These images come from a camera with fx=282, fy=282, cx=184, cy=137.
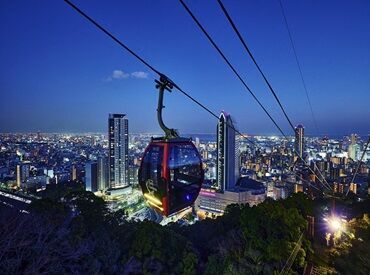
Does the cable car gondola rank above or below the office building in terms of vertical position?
above

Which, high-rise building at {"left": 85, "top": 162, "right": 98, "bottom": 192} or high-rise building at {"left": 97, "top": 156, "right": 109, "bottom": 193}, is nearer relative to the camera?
high-rise building at {"left": 85, "top": 162, "right": 98, "bottom": 192}

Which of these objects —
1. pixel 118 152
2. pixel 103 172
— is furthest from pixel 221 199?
pixel 103 172

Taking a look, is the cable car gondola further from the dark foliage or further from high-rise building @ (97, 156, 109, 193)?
high-rise building @ (97, 156, 109, 193)

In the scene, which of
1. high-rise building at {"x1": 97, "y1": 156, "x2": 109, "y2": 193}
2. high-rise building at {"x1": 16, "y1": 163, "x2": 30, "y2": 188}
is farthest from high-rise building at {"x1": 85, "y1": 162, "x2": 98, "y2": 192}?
high-rise building at {"x1": 16, "y1": 163, "x2": 30, "y2": 188}

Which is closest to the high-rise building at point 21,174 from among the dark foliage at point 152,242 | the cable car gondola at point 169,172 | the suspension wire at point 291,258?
the dark foliage at point 152,242

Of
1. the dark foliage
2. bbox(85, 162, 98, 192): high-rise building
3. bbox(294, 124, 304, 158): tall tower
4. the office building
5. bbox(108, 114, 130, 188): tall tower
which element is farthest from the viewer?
bbox(108, 114, 130, 188): tall tower

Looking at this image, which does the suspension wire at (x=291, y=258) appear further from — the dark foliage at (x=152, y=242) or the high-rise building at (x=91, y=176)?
the high-rise building at (x=91, y=176)

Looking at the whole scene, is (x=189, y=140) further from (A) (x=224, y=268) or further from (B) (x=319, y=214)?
(B) (x=319, y=214)

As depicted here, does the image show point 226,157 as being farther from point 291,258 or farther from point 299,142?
point 291,258
